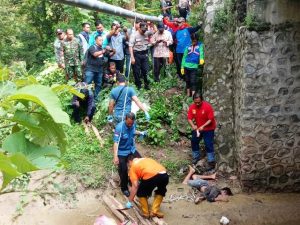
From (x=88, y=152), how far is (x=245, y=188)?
3.17 m

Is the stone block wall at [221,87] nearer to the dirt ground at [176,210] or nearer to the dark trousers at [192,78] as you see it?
the dark trousers at [192,78]

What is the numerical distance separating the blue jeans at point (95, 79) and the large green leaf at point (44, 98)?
8736 millimetres

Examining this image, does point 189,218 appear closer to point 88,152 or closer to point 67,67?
point 88,152

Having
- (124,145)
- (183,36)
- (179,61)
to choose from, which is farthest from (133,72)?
(124,145)

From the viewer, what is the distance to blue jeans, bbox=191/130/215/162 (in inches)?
349

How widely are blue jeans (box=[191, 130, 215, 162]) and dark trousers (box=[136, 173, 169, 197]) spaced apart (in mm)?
1728

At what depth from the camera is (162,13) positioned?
1345 cm

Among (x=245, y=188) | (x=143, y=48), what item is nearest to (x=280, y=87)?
(x=245, y=188)

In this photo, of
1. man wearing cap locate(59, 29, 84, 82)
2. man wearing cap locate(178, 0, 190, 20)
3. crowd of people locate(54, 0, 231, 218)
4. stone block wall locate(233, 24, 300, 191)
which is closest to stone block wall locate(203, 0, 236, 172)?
crowd of people locate(54, 0, 231, 218)

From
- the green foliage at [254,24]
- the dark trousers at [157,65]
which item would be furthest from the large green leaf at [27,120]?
the dark trousers at [157,65]

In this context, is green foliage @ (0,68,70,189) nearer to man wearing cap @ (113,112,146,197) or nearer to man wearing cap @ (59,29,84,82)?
man wearing cap @ (113,112,146,197)

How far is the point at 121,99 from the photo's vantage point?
8.55 m

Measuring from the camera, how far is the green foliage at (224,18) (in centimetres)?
885

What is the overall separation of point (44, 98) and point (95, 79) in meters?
9.00
